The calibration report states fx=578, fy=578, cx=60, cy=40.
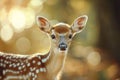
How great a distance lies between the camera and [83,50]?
10.5 feet

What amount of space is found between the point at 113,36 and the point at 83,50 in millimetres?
183

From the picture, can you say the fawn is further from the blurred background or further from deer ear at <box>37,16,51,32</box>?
the blurred background

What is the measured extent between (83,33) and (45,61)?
669 mm

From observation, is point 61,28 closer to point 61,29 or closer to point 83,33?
point 61,29

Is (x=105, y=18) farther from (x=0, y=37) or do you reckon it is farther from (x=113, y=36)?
(x=0, y=37)

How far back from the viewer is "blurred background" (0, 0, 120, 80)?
9.99ft

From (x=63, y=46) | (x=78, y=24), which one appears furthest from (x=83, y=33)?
(x=63, y=46)

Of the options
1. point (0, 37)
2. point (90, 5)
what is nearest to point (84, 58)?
point (90, 5)

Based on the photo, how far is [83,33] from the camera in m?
3.25

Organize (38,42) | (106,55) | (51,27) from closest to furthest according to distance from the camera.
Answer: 1. (51,27)
2. (38,42)
3. (106,55)

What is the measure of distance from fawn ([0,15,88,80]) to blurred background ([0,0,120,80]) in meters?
0.39

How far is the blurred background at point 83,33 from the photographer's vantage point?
304cm

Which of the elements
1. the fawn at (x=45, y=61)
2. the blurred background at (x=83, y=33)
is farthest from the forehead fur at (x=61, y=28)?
the blurred background at (x=83, y=33)

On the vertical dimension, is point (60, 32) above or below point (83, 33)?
above
